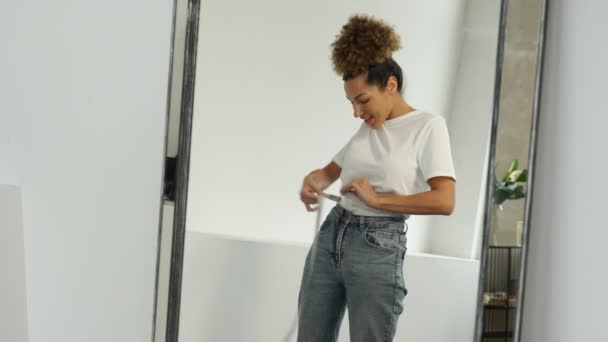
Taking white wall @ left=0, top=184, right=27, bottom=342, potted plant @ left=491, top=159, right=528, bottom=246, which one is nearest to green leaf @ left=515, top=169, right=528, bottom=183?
potted plant @ left=491, top=159, right=528, bottom=246

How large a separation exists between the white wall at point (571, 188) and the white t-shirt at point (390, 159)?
323 millimetres

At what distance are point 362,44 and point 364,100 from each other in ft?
0.41

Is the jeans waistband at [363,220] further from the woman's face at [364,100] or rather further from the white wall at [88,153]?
the white wall at [88,153]

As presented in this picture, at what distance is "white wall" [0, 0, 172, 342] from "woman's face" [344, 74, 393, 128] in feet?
1.38

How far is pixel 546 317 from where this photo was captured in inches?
75.6

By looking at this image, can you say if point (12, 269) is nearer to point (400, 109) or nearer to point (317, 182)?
point (317, 182)

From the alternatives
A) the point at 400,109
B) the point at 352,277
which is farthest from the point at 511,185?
the point at 352,277

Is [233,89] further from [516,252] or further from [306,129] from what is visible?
[516,252]

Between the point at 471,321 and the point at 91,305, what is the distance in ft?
2.86

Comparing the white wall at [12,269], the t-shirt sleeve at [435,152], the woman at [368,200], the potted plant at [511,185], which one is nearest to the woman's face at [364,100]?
the woman at [368,200]

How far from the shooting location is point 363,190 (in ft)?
5.76

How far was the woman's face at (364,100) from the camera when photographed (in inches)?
70.0

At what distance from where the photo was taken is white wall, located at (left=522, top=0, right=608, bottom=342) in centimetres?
183

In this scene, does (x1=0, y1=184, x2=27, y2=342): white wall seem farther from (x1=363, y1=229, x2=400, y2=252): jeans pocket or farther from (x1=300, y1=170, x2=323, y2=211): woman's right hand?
(x1=363, y1=229, x2=400, y2=252): jeans pocket
